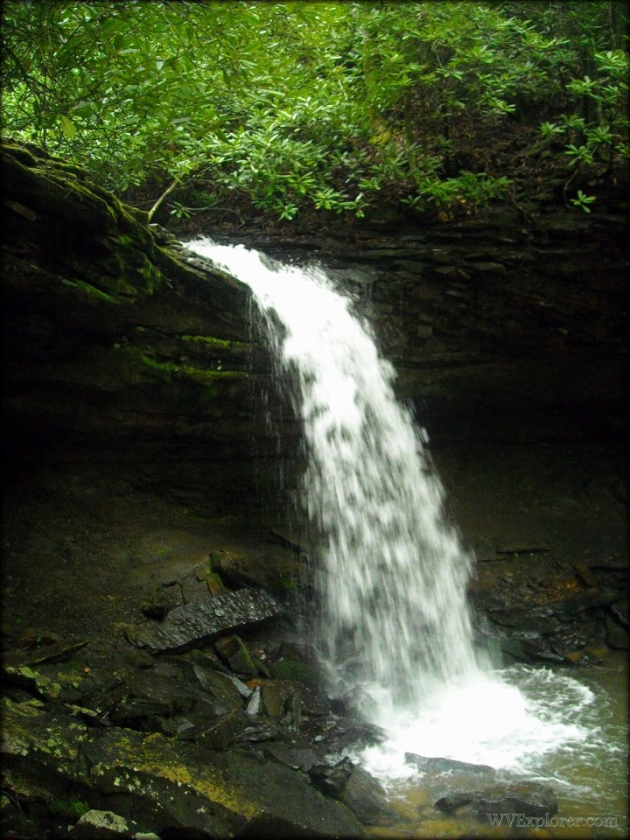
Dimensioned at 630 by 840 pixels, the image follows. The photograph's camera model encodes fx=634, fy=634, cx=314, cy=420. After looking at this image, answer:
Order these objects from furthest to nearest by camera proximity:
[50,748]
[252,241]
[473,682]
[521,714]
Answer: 1. [252,241]
2. [473,682]
3. [521,714]
4. [50,748]

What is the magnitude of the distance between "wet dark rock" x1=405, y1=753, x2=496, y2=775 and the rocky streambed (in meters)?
0.02

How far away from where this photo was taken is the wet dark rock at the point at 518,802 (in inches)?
154

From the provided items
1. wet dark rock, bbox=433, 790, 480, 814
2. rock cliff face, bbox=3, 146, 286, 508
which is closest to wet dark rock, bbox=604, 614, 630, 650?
wet dark rock, bbox=433, 790, 480, 814

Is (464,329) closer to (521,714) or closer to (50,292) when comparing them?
(521,714)

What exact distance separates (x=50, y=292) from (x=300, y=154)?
3987mm

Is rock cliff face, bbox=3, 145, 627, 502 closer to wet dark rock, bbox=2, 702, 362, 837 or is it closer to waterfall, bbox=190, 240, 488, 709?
waterfall, bbox=190, 240, 488, 709

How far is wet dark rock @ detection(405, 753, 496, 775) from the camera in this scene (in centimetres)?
447

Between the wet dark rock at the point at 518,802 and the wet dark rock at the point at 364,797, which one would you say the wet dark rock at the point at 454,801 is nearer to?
the wet dark rock at the point at 518,802

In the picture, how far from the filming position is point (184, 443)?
6.50m

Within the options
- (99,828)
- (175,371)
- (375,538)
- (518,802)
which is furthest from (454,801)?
(175,371)

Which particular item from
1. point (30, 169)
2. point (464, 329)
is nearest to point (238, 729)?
point (30, 169)

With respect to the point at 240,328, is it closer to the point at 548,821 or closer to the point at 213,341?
the point at 213,341

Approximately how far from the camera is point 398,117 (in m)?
8.70

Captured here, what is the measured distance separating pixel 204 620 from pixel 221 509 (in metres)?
1.66
